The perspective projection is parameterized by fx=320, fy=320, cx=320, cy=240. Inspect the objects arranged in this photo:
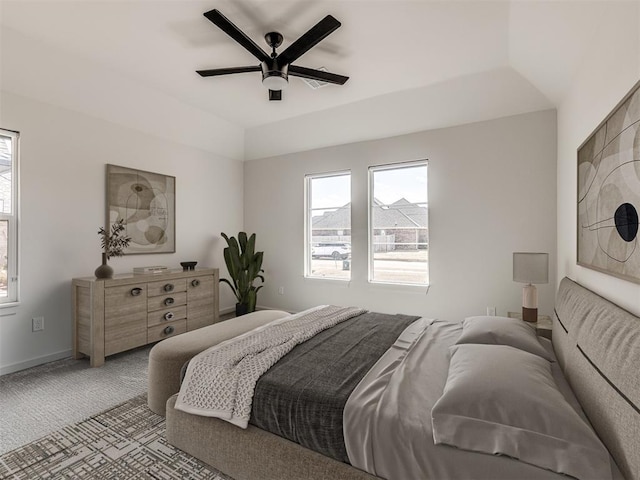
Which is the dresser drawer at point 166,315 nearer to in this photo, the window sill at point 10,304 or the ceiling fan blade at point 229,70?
the window sill at point 10,304

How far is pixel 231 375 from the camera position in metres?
1.64

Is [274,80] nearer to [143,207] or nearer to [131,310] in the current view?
[143,207]

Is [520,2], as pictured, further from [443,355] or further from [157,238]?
[157,238]

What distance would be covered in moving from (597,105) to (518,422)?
6.50 feet

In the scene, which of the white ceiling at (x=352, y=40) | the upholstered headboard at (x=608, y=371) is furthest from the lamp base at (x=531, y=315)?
the white ceiling at (x=352, y=40)

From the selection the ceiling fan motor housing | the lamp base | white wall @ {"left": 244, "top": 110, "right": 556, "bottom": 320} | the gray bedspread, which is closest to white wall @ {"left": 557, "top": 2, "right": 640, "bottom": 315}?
white wall @ {"left": 244, "top": 110, "right": 556, "bottom": 320}

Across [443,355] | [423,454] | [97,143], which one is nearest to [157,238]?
[97,143]

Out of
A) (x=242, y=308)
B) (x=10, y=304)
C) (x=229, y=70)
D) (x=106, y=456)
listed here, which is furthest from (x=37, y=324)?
(x=229, y=70)

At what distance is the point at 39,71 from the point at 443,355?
4.17m

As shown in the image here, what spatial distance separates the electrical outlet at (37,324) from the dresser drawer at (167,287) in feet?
3.17

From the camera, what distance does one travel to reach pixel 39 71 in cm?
298

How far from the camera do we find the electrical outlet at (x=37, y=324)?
311cm

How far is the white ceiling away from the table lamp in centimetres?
151

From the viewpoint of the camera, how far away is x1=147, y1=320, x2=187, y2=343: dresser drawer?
360 cm
